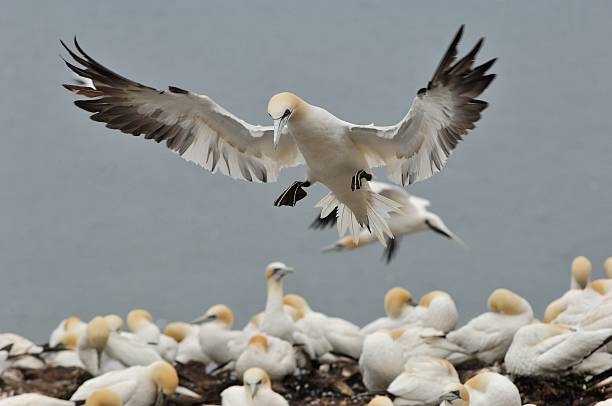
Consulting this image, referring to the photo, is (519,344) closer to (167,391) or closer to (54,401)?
(167,391)

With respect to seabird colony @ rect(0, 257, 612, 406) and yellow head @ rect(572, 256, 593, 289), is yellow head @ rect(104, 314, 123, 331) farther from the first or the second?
yellow head @ rect(572, 256, 593, 289)

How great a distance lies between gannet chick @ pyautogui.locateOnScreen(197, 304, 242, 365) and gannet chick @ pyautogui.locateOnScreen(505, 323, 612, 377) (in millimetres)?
2952

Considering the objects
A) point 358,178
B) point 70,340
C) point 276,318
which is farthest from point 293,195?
point 70,340

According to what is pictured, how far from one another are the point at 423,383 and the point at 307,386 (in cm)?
157

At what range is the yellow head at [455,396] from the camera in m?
7.43

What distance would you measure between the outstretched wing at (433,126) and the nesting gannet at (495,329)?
7.88 ft

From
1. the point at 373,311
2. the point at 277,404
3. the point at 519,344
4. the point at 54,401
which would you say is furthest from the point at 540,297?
the point at 54,401

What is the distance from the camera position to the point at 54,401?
8.16 m

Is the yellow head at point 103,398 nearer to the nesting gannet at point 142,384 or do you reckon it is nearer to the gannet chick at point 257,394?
the nesting gannet at point 142,384

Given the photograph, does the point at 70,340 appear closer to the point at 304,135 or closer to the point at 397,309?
the point at 397,309

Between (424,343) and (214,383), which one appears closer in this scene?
(424,343)

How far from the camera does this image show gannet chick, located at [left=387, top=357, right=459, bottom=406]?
330 inches

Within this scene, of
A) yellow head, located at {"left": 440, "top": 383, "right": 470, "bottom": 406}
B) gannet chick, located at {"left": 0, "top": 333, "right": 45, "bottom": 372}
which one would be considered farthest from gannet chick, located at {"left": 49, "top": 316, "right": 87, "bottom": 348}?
yellow head, located at {"left": 440, "top": 383, "right": 470, "bottom": 406}

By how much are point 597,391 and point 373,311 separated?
6.52 metres
